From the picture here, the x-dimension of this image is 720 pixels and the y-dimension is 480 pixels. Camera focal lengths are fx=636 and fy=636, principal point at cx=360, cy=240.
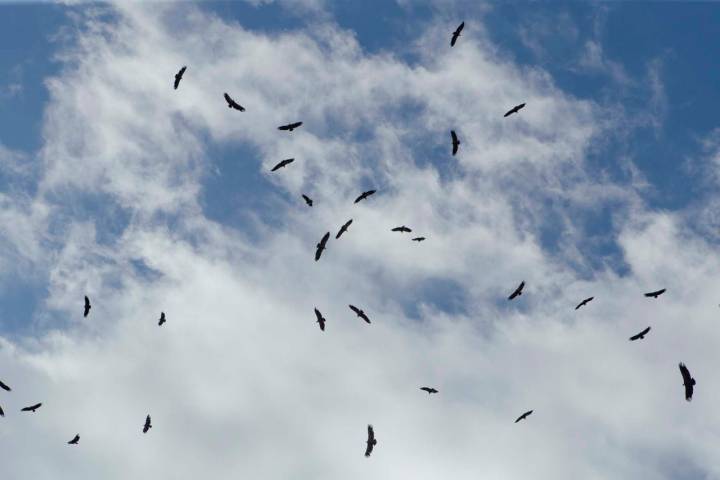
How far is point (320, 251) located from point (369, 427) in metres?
19.4

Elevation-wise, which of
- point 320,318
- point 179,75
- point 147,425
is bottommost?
point 147,425

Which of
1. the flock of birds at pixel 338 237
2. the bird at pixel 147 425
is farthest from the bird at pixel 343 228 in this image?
the bird at pixel 147 425

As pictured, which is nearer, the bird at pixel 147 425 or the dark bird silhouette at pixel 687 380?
the dark bird silhouette at pixel 687 380

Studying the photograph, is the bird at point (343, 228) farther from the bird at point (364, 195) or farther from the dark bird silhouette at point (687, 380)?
the dark bird silhouette at point (687, 380)

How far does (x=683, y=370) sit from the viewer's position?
169 feet

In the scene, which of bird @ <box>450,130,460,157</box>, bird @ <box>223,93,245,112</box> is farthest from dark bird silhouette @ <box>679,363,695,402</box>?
bird @ <box>223,93,245,112</box>

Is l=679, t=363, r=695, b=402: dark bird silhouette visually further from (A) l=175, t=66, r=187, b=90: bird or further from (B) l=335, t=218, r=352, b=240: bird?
(A) l=175, t=66, r=187, b=90: bird

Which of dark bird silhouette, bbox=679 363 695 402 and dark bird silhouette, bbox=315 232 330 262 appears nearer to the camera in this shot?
dark bird silhouette, bbox=679 363 695 402

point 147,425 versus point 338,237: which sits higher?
point 338,237

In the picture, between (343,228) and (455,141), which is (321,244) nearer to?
(343,228)

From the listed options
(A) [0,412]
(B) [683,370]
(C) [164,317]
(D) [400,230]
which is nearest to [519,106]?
(D) [400,230]

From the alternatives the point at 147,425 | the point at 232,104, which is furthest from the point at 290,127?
the point at 147,425

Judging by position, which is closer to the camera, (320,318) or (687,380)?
(687,380)

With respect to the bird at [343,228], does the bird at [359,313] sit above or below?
below
